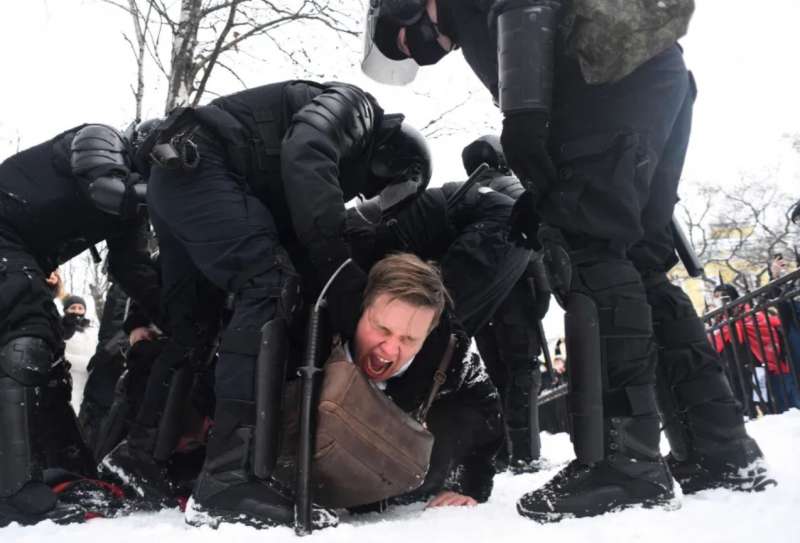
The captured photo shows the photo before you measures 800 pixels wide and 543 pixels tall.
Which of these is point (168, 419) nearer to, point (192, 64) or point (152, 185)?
point (152, 185)

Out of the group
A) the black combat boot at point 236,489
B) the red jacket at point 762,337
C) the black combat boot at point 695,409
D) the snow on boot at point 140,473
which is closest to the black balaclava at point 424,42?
the black combat boot at point 695,409

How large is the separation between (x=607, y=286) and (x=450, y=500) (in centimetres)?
91

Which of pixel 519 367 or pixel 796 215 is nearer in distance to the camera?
pixel 796 215

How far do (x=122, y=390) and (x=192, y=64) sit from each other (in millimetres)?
4959

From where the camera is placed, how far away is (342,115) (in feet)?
7.25

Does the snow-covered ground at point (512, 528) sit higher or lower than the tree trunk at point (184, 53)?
lower

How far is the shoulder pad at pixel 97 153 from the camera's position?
2674 millimetres

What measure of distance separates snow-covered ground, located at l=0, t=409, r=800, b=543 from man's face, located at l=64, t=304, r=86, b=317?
4469 mm

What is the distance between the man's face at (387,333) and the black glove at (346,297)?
0.06 meters

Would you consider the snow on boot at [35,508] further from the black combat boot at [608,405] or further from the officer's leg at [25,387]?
the black combat boot at [608,405]

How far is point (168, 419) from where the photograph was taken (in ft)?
8.48

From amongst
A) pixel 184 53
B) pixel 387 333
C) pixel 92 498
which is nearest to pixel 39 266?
A: pixel 92 498

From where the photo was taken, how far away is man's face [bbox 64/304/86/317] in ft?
20.1

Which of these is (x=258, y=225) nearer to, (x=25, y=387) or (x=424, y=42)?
(x=424, y=42)
